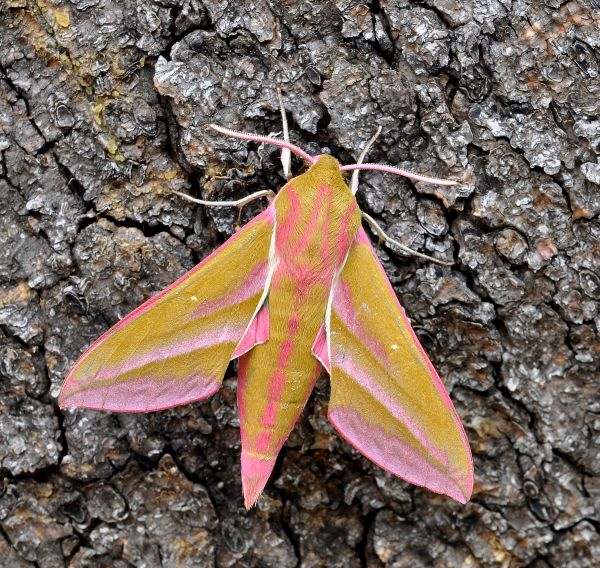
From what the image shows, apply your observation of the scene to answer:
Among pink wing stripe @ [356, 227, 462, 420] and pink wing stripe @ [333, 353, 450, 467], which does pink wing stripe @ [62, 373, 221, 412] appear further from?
pink wing stripe @ [356, 227, 462, 420]

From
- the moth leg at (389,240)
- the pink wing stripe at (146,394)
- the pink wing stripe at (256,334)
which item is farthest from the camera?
the moth leg at (389,240)

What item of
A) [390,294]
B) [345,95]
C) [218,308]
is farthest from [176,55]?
[390,294]

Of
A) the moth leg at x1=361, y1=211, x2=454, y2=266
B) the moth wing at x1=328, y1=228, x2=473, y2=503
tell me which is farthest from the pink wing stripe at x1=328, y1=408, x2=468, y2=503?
the moth leg at x1=361, y1=211, x2=454, y2=266

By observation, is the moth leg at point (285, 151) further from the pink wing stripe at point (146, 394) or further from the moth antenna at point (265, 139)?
the pink wing stripe at point (146, 394)

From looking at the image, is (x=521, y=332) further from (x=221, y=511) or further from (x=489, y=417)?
(x=221, y=511)

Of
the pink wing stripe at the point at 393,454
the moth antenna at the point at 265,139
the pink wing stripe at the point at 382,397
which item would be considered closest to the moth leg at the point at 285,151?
the moth antenna at the point at 265,139

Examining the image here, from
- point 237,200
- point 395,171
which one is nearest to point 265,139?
point 237,200
